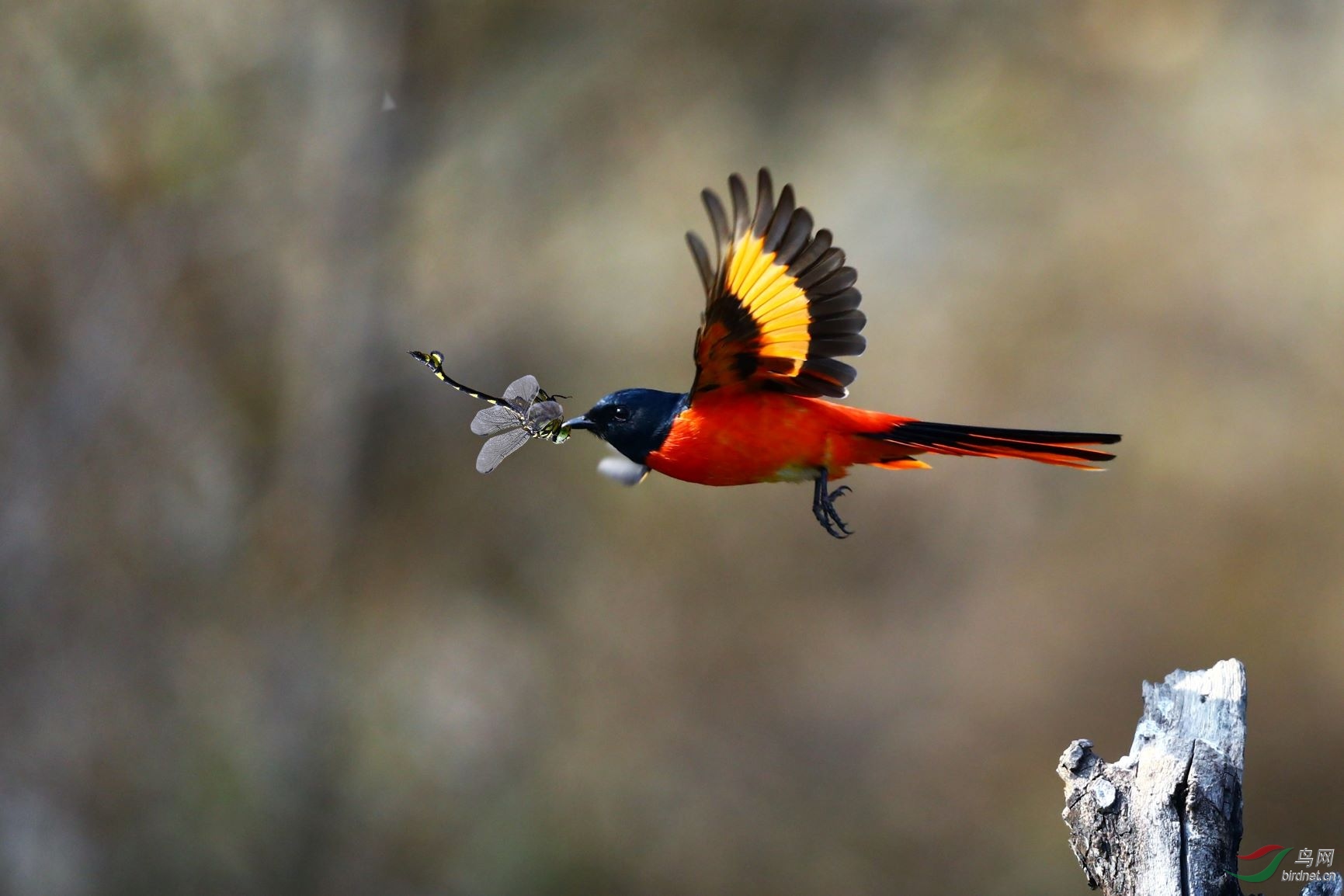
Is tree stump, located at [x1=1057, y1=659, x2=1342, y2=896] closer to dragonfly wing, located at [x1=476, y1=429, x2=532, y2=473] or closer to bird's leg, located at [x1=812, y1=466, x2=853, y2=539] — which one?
bird's leg, located at [x1=812, y1=466, x2=853, y2=539]

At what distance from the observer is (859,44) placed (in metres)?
4.91

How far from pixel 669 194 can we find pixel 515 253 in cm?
69

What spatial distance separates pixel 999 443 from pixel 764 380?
0.37 m

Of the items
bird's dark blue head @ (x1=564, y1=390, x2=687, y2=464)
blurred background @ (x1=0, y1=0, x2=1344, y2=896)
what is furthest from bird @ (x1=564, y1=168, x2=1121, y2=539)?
blurred background @ (x1=0, y1=0, x2=1344, y2=896)

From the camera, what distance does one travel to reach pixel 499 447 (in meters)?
1.74

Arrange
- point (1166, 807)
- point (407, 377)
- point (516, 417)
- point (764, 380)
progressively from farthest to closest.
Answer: point (407, 377) → point (764, 380) → point (516, 417) → point (1166, 807)

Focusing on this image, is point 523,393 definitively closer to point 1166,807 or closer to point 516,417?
point 516,417

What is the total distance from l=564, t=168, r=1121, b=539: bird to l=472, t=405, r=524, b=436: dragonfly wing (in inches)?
3.6

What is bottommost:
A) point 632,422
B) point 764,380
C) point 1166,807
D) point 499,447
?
point 1166,807

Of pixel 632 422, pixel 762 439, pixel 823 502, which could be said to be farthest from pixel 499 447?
pixel 823 502

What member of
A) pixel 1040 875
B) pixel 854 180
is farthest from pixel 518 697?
pixel 854 180

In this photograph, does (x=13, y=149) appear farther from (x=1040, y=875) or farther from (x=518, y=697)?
(x=1040, y=875)

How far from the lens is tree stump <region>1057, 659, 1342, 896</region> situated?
1667 millimetres

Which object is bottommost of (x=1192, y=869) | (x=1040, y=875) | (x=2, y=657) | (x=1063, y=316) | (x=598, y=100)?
(x=1192, y=869)
